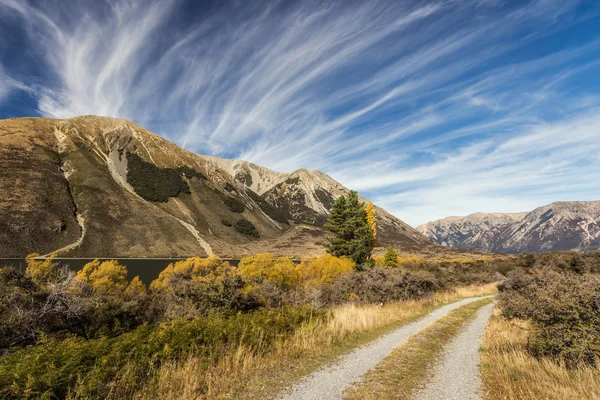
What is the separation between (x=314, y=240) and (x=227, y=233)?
52.9 metres

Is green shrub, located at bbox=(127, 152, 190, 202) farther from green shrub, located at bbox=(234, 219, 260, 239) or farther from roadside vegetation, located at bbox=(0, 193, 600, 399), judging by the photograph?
roadside vegetation, located at bbox=(0, 193, 600, 399)

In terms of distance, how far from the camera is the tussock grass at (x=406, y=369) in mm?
7082

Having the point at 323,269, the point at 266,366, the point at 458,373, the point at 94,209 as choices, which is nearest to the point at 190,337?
the point at 266,366

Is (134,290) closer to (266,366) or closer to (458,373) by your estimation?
(266,366)

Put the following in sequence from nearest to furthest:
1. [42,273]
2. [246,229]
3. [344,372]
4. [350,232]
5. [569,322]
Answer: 1. [344,372]
2. [569,322]
3. [42,273]
4. [350,232]
5. [246,229]

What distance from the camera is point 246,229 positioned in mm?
192625

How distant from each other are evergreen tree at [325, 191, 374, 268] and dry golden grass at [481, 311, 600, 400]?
106 feet

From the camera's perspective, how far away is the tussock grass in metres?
7.08

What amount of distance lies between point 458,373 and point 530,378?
1.83 meters

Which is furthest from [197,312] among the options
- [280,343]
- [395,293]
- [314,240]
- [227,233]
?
[227,233]

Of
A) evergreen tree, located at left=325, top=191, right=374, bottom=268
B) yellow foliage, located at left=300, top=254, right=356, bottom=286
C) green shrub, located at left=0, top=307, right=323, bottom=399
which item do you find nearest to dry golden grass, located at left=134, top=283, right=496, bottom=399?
green shrub, located at left=0, top=307, right=323, bottom=399

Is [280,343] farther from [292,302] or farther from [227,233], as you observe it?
[227,233]

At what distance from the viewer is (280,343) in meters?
10.2

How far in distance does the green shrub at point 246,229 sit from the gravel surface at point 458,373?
18224 centimetres
